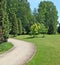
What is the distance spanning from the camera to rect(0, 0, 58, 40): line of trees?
76938 millimetres

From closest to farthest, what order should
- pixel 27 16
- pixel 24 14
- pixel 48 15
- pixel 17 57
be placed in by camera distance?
pixel 17 57
pixel 24 14
pixel 27 16
pixel 48 15

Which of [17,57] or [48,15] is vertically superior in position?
[48,15]

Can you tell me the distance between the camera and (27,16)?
295 feet

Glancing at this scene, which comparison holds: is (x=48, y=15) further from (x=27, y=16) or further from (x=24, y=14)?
(x=24, y=14)

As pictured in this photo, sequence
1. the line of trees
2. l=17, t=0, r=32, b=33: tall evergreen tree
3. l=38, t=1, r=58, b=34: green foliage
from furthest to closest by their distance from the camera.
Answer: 1. l=38, t=1, r=58, b=34: green foliage
2. l=17, t=0, r=32, b=33: tall evergreen tree
3. the line of trees

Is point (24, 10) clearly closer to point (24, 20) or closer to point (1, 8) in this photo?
point (24, 20)

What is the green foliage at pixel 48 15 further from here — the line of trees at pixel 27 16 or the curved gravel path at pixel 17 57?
the curved gravel path at pixel 17 57

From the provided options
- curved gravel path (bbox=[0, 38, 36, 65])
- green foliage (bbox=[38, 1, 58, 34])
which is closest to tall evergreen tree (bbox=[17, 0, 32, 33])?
green foliage (bbox=[38, 1, 58, 34])

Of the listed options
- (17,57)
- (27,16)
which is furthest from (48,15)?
(17,57)

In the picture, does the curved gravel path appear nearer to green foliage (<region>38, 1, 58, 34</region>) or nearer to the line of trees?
the line of trees

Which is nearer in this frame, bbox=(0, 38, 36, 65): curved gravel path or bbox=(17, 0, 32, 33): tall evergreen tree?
bbox=(0, 38, 36, 65): curved gravel path

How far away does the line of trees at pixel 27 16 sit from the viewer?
76.9 meters

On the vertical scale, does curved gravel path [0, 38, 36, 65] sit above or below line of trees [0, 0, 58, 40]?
below

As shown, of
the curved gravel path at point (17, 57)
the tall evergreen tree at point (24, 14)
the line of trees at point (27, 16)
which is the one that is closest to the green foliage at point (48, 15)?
the line of trees at point (27, 16)
